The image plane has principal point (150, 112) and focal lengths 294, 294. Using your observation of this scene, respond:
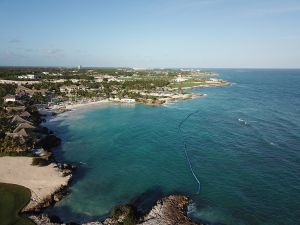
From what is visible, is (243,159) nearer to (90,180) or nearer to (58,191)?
(90,180)

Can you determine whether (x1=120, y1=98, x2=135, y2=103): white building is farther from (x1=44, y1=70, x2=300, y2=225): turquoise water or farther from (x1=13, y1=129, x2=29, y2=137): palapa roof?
(x1=13, y1=129, x2=29, y2=137): palapa roof

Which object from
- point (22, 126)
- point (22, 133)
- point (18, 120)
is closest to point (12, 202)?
point (22, 133)

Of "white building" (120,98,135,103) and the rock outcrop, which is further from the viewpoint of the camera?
"white building" (120,98,135,103)

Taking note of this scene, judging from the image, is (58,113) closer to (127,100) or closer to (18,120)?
(18,120)

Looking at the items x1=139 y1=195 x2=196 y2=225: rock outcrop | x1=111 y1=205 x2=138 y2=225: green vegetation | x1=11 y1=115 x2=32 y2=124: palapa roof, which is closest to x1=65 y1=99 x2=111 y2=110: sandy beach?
x1=11 y1=115 x2=32 y2=124: palapa roof

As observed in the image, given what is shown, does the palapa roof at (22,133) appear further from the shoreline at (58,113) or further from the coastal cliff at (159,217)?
the coastal cliff at (159,217)

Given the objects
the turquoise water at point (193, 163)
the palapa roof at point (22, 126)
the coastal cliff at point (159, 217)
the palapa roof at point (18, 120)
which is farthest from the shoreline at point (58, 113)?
the palapa roof at point (22, 126)
